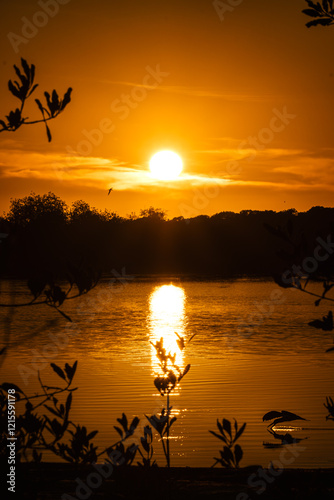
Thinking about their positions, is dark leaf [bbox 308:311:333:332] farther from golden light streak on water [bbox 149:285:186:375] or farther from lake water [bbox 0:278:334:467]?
golden light streak on water [bbox 149:285:186:375]

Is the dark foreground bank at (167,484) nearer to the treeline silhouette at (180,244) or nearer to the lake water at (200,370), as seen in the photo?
the lake water at (200,370)

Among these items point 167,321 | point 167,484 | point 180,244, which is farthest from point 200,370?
point 180,244

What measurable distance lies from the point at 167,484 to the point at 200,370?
41.1 ft

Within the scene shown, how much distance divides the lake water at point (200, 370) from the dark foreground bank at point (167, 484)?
1595 millimetres

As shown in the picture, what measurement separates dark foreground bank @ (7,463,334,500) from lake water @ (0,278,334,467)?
5.23 ft

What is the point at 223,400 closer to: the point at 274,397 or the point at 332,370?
the point at 274,397

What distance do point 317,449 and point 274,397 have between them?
14.1 ft

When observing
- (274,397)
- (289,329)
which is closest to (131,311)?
Result: (289,329)

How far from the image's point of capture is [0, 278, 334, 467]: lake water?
1095cm

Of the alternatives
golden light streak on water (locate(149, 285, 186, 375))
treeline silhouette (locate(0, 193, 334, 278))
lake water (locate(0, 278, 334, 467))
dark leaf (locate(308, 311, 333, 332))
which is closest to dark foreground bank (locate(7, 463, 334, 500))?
dark leaf (locate(308, 311, 333, 332))

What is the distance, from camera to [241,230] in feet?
350

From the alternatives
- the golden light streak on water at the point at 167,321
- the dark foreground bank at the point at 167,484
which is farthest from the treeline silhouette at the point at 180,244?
the dark foreground bank at the point at 167,484

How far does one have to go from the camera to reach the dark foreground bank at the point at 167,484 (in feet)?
13.3

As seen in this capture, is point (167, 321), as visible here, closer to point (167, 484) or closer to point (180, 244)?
point (167, 484)
